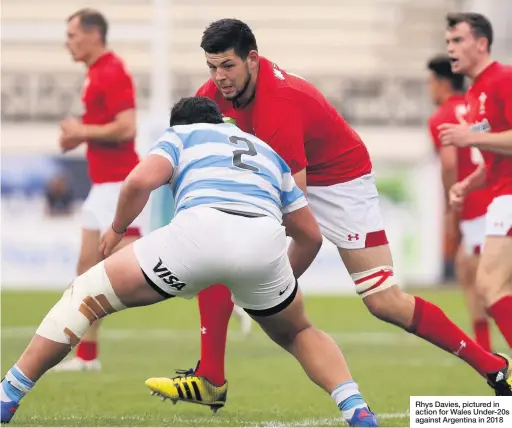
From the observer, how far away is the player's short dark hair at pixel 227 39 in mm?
6137

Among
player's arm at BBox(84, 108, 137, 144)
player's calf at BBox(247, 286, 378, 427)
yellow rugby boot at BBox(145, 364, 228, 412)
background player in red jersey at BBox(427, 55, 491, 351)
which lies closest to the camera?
player's calf at BBox(247, 286, 378, 427)

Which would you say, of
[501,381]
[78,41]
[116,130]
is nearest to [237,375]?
[116,130]

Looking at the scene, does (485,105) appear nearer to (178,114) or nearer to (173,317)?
(178,114)

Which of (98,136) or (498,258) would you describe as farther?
(98,136)

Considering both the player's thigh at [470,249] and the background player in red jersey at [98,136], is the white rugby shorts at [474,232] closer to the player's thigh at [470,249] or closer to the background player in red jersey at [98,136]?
the player's thigh at [470,249]

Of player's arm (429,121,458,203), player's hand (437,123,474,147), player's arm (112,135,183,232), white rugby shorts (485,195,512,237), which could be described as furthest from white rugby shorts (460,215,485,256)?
player's arm (112,135,183,232)

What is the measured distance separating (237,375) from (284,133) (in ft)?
11.1

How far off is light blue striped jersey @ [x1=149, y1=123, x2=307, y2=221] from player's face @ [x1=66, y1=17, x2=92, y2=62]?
4228mm

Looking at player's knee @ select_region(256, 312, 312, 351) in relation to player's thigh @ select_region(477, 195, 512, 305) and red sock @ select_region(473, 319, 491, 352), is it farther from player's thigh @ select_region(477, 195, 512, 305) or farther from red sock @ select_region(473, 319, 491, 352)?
red sock @ select_region(473, 319, 491, 352)

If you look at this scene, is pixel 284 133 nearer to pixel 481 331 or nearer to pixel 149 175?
pixel 149 175

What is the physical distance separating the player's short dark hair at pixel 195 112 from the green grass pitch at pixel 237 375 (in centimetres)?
165

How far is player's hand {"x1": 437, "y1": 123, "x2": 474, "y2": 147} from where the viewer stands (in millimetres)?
7395

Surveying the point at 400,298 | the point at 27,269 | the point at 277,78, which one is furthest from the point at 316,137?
the point at 27,269

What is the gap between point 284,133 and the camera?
6152 millimetres
